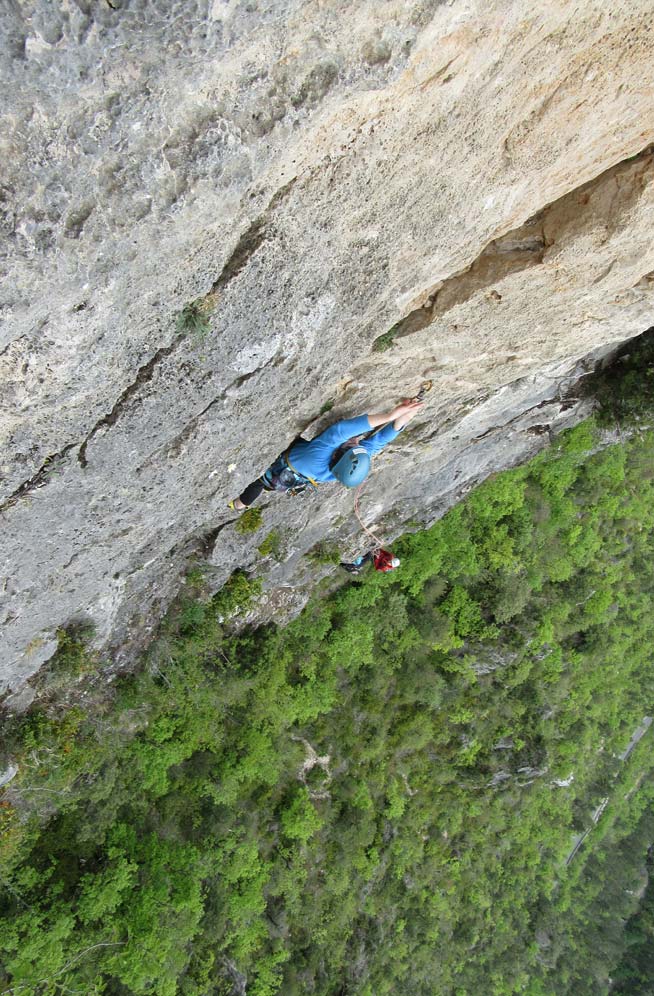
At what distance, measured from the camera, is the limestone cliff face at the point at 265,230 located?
2.66 m

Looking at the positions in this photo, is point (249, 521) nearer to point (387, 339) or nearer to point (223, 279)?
point (387, 339)

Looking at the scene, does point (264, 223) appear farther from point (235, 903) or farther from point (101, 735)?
point (235, 903)

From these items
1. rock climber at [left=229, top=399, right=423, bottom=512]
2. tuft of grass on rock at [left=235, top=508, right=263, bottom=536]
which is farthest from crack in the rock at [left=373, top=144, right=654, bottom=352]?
tuft of grass on rock at [left=235, top=508, right=263, bottom=536]

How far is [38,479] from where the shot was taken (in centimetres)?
431

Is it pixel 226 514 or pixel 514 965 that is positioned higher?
pixel 226 514

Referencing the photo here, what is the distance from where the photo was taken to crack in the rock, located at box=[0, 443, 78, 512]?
426cm

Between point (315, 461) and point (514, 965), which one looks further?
point (514, 965)

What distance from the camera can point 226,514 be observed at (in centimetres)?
766

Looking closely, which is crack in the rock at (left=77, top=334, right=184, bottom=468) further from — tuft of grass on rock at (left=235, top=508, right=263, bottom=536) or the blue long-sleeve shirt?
tuft of grass on rock at (left=235, top=508, right=263, bottom=536)

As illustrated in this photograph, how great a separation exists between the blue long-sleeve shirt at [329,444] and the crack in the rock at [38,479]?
8.27 feet

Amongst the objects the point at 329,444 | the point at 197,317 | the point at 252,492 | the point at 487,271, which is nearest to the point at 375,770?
the point at 252,492

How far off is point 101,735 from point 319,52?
9.11 m

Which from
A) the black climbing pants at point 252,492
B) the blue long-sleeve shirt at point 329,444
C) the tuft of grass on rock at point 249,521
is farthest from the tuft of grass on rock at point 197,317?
the tuft of grass on rock at point 249,521

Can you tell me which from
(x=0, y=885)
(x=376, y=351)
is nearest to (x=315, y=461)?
(x=376, y=351)
